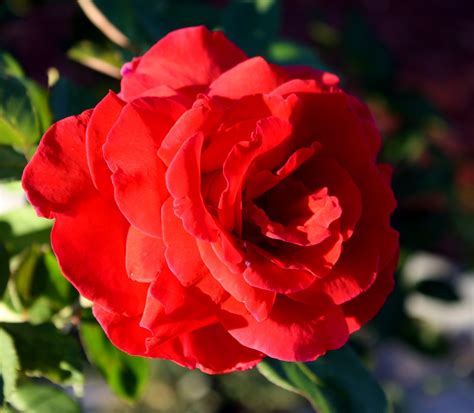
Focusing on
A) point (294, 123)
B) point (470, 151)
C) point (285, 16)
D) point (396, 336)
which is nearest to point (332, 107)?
point (294, 123)

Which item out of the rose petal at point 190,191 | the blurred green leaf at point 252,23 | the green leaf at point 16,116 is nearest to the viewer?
the rose petal at point 190,191

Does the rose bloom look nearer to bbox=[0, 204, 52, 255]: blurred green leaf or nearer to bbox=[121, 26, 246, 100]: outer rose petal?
bbox=[121, 26, 246, 100]: outer rose petal

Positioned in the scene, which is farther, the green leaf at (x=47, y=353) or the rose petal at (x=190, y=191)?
the green leaf at (x=47, y=353)

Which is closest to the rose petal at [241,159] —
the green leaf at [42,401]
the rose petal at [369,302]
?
the rose petal at [369,302]

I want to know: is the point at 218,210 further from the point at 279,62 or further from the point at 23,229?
the point at 279,62

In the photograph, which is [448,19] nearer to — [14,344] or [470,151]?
[470,151]

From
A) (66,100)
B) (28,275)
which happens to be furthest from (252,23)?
(28,275)

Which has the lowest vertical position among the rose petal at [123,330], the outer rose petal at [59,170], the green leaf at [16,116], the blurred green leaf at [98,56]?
the blurred green leaf at [98,56]

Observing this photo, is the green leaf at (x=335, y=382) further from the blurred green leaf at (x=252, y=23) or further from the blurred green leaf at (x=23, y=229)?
the blurred green leaf at (x=252, y=23)
